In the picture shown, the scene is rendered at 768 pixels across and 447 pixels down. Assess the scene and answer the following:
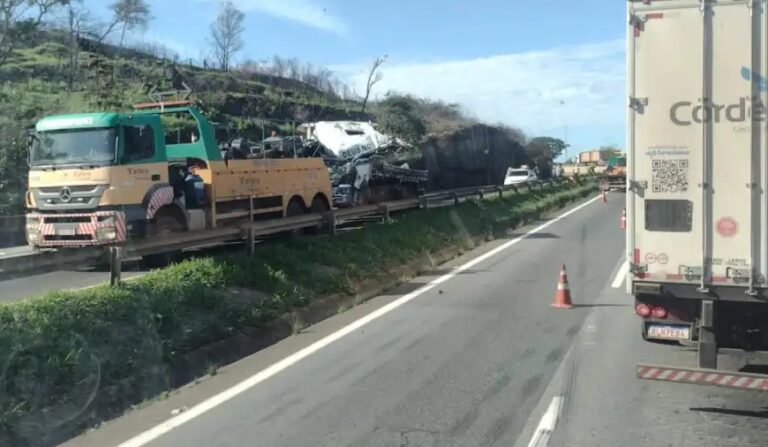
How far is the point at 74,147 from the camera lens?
15648mm

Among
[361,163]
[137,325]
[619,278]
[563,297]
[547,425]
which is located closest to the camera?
[547,425]

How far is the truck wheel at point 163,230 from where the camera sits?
1468cm

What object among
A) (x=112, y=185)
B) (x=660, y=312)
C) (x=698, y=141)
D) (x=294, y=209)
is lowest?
(x=660, y=312)

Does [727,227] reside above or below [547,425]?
above

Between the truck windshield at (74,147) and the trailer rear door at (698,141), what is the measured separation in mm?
11200

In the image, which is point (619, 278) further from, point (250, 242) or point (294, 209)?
point (294, 209)

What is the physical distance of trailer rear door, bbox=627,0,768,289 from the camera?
654 cm

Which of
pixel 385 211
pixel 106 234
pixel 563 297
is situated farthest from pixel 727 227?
pixel 385 211

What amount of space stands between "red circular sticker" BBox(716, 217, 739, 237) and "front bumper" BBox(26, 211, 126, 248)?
11.2m

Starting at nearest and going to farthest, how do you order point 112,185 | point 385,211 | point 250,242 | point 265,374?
point 265,374 → point 250,242 → point 112,185 → point 385,211

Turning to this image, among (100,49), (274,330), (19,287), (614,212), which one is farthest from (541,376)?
(100,49)

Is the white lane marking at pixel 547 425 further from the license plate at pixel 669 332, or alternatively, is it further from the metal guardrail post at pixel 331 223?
the metal guardrail post at pixel 331 223

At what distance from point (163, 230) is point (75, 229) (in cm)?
165

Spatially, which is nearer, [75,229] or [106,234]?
[106,234]
